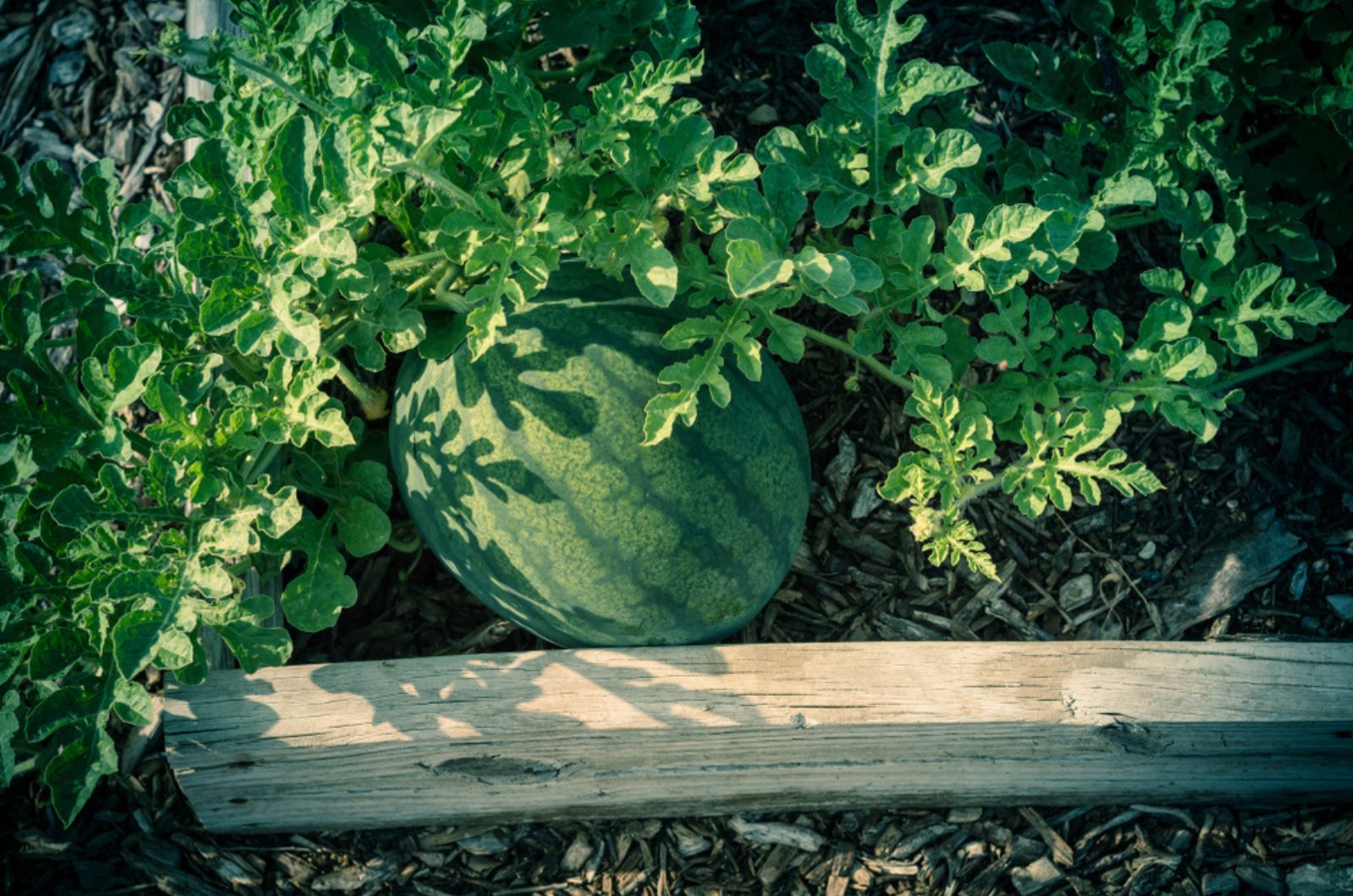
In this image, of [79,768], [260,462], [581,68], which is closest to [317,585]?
[260,462]

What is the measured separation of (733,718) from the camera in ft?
7.76

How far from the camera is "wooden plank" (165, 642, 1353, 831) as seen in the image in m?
2.36

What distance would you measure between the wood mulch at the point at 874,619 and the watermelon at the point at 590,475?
1.90ft

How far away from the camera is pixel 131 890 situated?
2684 mm

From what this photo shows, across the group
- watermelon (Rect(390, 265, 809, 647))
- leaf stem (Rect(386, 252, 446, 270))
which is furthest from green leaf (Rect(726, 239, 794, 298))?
leaf stem (Rect(386, 252, 446, 270))

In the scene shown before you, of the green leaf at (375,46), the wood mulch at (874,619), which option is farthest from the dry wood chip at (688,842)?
the green leaf at (375,46)

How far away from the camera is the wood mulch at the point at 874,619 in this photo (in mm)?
2713

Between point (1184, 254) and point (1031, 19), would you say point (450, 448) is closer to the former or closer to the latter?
point (1184, 254)

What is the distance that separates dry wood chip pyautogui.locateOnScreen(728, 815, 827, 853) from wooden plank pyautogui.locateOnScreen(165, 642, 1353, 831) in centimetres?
30

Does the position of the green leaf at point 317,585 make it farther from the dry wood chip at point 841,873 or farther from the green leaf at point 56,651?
the dry wood chip at point 841,873

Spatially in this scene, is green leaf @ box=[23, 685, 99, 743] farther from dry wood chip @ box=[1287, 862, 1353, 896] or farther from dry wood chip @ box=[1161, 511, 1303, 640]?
dry wood chip @ box=[1287, 862, 1353, 896]

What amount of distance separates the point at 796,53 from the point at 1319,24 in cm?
132

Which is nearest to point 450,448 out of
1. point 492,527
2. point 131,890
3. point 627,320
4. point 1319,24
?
point 492,527

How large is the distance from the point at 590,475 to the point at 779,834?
1.22 meters
